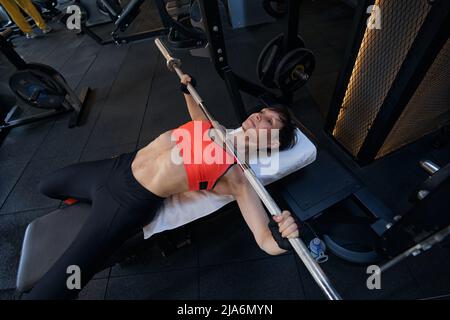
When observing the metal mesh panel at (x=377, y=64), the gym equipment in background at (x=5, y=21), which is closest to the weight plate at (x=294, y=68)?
the metal mesh panel at (x=377, y=64)

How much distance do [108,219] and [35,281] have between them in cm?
41

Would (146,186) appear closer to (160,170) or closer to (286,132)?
(160,170)

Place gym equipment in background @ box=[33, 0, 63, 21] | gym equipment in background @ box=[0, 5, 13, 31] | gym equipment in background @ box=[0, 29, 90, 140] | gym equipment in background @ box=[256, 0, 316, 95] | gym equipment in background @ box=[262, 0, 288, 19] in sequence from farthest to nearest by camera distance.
→ gym equipment in background @ box=[0, 5, 13, 31]
gym equipment in background @ box=[33, 0, 63, 21]
gym equipment in background @ box=[0, 29, 90, 140]
gym equipment in background @ box=[262, 0, 288, 19]
gym equipment in background @ box=[256, 0, 316, 95]

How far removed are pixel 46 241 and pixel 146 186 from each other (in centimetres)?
56

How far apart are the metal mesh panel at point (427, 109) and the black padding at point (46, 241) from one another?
74.2 inches

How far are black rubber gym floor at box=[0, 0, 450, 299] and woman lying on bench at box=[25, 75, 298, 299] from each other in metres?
0.36

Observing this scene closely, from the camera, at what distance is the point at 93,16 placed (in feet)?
15.7

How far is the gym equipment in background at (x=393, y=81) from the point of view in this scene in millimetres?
1020

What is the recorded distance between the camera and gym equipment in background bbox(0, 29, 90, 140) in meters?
2.25

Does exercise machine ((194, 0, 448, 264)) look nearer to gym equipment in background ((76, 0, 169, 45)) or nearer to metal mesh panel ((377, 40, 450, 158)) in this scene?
metal mesh panel ((377, 40, 450, 158))

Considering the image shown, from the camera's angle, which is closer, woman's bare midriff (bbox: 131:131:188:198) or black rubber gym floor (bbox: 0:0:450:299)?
woman's bare midriff (bbox: 131:131:188:198)

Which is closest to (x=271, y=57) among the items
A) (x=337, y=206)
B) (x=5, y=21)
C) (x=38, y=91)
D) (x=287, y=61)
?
(x=287, y=61)

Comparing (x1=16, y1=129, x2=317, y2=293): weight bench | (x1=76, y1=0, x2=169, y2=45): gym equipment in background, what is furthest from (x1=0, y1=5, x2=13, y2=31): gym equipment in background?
(x1=16, y1=129, x2=317, y2=293): weight bench
